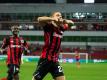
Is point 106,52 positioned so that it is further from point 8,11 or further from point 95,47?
point 8,11

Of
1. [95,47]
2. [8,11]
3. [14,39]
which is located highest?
[14,39]

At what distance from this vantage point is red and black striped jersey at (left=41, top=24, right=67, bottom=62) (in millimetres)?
11117

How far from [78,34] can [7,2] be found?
13443mm

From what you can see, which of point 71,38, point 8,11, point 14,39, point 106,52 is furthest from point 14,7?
point 14,39

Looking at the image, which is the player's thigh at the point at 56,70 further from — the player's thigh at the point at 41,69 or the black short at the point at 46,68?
the player's thigh at the point at 41,69

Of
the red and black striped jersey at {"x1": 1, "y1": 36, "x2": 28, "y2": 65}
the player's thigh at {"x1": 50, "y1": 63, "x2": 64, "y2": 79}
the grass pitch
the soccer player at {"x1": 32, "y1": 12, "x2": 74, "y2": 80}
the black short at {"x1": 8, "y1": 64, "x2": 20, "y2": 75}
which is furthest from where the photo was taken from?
the grass pitch

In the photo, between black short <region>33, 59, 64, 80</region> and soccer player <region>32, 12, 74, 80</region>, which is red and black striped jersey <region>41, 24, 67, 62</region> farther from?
black short <region>33, 59, 64, 80</region>

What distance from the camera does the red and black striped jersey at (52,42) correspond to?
11.1 metres

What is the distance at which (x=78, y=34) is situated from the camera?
77938 mm

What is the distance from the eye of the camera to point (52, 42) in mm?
11125

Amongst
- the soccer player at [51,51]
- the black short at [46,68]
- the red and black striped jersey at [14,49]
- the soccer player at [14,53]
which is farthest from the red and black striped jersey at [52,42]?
the red and black striped jersey at [14,49]

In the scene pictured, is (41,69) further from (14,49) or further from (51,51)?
(14,49)

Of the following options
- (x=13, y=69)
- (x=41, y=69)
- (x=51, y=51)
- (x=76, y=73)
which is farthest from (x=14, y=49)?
(x=76, y=73)

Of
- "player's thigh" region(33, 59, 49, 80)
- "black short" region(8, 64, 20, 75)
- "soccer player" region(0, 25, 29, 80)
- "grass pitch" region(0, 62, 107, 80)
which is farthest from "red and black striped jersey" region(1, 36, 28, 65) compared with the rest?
"grass pitch" region(0, 62, 107, 80)
